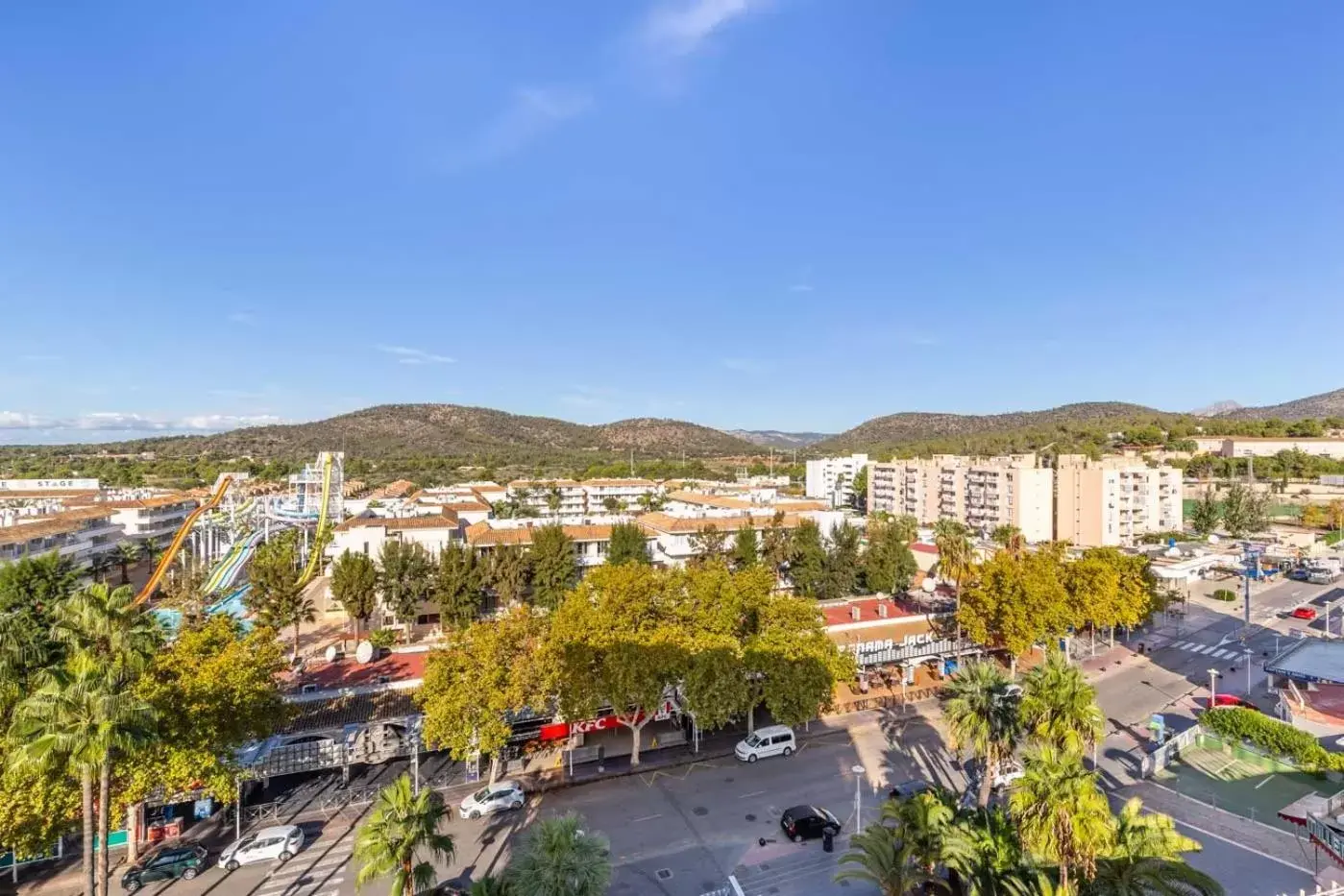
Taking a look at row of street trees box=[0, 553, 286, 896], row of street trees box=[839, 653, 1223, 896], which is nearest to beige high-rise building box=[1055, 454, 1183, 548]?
row of street trees box=[839, 653, 1223, 896]

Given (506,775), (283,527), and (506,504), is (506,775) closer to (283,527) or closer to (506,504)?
(283,527)

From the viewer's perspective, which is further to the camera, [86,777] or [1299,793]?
[1299,793]

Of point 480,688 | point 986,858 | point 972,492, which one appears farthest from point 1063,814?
point 972,492

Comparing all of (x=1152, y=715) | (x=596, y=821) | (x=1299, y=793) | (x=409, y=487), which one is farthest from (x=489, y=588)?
(x=409, y=487)

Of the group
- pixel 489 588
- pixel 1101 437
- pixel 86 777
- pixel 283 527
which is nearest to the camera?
pixel 86 777

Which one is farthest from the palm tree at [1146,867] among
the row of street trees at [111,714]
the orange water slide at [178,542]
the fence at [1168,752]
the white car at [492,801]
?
the orange water slide at [178,542]

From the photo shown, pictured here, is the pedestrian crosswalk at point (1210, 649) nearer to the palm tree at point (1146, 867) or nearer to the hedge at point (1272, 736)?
the hedge at point (1272, 736)

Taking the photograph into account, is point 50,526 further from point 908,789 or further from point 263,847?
point 908,789
